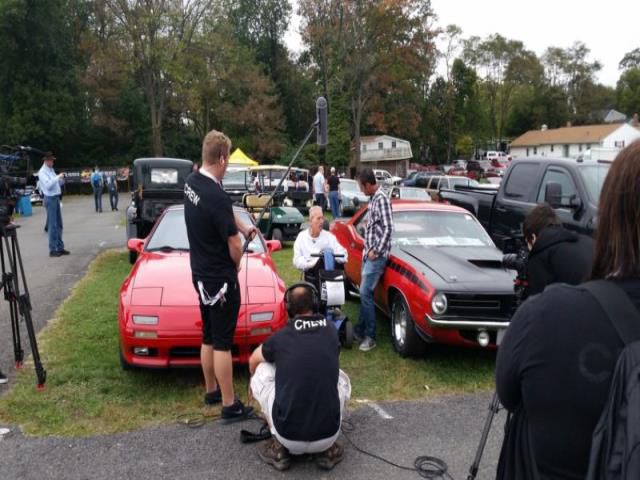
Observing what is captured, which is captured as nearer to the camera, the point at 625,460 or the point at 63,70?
the point at 625,460

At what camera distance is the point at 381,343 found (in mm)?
6391

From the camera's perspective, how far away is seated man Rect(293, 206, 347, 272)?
→ 6.37 m

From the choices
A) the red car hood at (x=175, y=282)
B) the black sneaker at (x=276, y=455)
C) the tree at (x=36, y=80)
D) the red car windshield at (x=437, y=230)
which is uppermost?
Answer: the tree at (x=36, y=80)

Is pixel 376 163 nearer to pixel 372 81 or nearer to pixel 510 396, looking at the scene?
pixel 372 81

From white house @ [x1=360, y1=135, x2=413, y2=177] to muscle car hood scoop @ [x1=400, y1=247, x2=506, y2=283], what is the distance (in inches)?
2429

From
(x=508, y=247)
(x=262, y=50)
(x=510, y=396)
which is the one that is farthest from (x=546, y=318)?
(x=262, y=50)

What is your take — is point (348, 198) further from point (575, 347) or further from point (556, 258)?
point (575, 347)

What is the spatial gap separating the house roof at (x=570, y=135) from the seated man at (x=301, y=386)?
7782cm

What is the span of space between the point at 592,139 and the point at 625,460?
264 ft

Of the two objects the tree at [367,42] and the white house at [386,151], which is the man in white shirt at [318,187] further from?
the white house at [386,151]

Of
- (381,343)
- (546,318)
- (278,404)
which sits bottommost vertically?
(381,343)

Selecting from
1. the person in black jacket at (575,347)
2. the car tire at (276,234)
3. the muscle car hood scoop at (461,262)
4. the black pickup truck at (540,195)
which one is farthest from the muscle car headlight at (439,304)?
the car tire at (276,234)

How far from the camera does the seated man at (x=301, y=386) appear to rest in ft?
11.7

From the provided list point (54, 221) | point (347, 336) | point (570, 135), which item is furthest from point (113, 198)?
point (570, 135)
